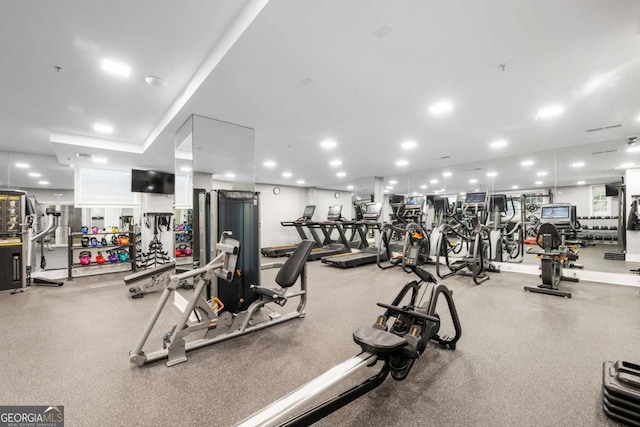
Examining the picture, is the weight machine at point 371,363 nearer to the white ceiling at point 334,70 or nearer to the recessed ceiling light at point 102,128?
the white ceiling at point 334,70

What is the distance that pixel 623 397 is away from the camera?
1.67 m

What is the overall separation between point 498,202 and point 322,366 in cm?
737

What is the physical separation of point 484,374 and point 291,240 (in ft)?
33.4

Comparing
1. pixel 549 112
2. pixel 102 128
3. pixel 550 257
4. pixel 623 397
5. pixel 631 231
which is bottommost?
pixel 623 397

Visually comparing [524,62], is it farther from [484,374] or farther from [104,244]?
[104,244]

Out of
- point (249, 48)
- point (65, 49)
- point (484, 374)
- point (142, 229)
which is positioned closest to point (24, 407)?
point (65, 49)

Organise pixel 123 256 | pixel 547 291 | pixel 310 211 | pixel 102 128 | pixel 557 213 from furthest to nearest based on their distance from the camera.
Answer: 1. pixel 310 211
2. pixel 123 256
3. pixel 557 213
4. pixel 102 128
5. pixel 547 291

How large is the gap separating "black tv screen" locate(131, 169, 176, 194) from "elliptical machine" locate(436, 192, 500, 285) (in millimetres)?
7377

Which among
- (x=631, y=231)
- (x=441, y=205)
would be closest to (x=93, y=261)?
(x=441, y=205)

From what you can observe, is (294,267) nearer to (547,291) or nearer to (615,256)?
(547,291)

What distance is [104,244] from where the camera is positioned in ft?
21.0

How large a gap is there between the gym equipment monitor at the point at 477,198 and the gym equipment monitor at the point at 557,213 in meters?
1.32

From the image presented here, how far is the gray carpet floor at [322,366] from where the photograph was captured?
70.3 inches

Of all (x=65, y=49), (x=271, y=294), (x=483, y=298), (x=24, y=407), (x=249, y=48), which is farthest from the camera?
(x=483, y=298)
